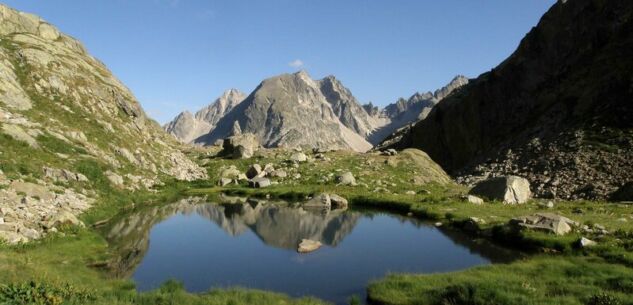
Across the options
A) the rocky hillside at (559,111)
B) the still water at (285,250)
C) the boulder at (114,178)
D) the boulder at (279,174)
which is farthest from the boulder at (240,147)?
the still water at (285,250)

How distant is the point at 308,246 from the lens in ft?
110

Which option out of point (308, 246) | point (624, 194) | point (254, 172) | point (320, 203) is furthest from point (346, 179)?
point (308, 246)

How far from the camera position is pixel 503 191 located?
49469 mm

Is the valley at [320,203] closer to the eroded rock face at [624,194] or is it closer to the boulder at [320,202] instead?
the eroded rock face at [624,194]

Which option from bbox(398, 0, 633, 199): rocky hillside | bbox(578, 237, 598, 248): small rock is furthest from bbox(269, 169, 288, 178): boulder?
bbox(578, 237, 598, 248): small rock

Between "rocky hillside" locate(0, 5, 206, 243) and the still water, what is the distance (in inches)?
236

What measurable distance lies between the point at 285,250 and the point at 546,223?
61.9ft

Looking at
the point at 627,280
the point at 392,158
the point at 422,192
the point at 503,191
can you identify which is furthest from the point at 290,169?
the point at 627,280

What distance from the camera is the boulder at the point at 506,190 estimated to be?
4916 cm

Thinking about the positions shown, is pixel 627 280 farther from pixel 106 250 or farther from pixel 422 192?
pixel 422 192

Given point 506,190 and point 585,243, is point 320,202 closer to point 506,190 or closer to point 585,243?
point 506,190

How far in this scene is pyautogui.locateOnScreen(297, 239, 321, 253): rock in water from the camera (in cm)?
3291

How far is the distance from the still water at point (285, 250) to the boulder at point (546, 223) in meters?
3.60

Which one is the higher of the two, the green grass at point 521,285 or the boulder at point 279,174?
the boulder at point 279,174
